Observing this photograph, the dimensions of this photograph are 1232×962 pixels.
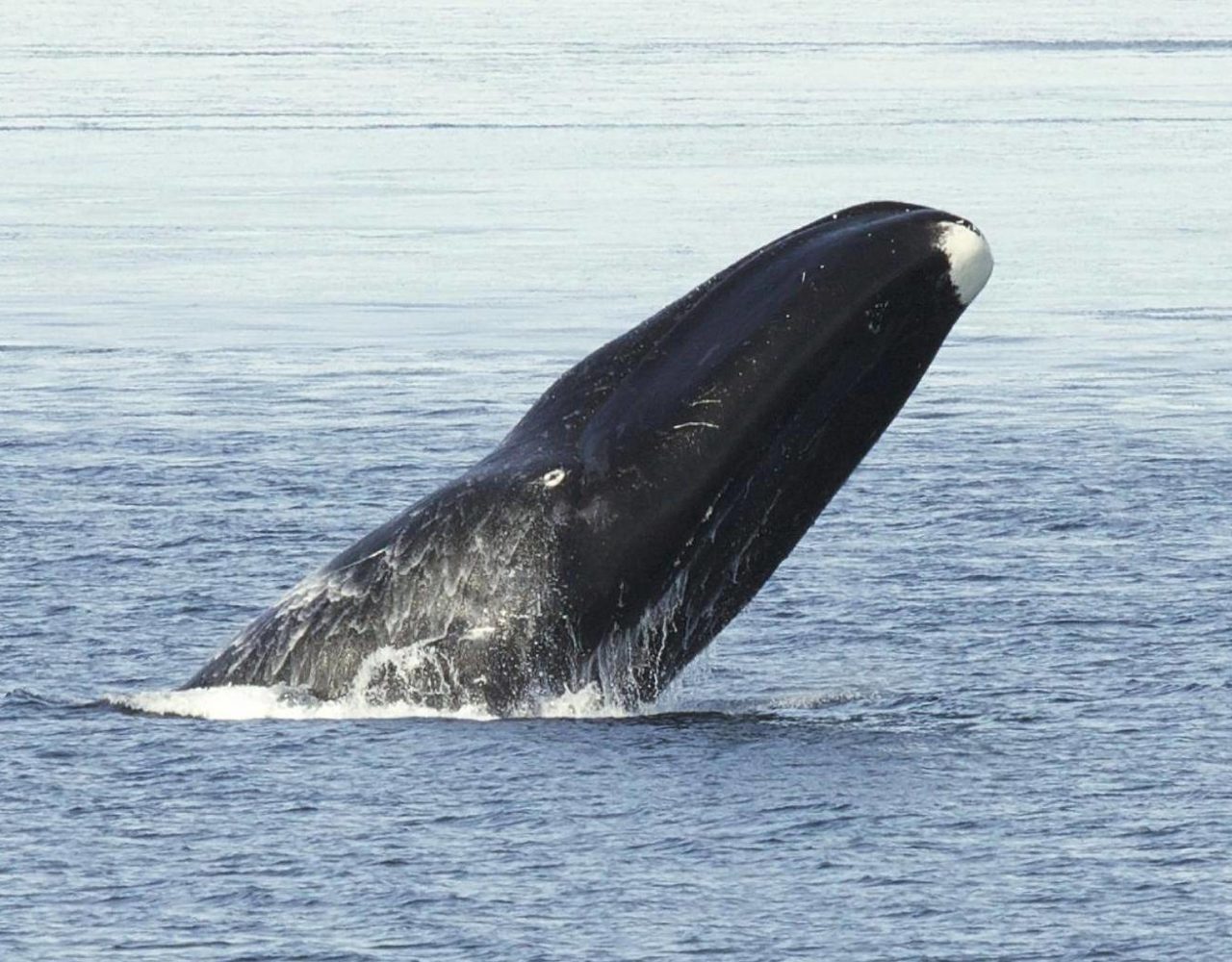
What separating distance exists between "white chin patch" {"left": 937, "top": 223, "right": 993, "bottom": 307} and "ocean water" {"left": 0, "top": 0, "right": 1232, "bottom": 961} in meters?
2.52

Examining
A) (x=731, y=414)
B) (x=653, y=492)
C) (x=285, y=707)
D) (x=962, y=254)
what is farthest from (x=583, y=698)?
(x=962, y=254)

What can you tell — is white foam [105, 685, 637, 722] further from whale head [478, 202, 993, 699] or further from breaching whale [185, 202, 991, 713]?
whale head [478, 202, 993, 699]

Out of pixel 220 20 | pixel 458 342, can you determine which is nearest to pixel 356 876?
pixel 458 342

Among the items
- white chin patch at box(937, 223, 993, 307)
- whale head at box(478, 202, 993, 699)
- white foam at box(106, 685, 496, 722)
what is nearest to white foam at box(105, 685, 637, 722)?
white foam at box(106, 685, 496, 722)

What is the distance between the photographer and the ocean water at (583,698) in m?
12.8

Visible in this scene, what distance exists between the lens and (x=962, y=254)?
48.0 ft

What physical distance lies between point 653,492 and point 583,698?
1302mm

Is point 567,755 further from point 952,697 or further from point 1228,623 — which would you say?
point 1228,623

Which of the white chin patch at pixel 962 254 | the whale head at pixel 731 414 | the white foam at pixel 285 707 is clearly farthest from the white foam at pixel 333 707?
the white chin patch at pixel 962 254

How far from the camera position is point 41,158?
194 feet

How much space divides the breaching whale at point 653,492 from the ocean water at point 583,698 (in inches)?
15.3

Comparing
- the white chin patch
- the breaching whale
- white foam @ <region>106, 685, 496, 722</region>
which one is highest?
the white chin patch

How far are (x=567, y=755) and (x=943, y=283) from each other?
A: 122 inches

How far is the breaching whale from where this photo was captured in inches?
581
